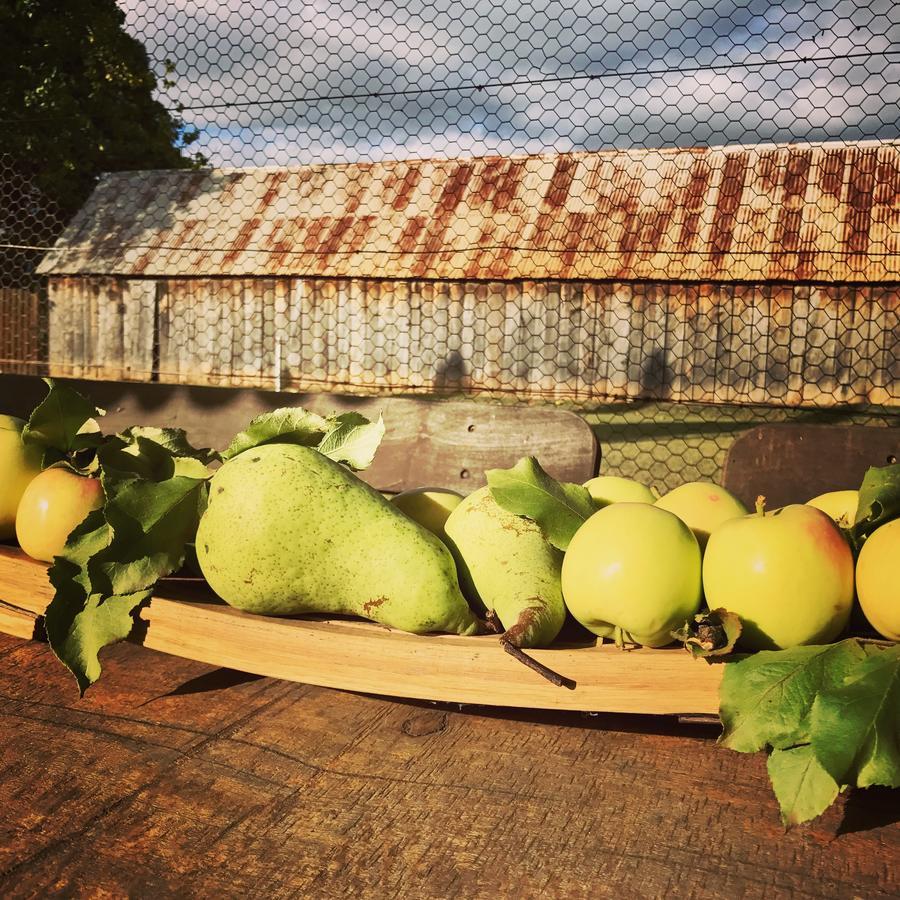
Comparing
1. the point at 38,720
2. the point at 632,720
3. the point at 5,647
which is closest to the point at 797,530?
the point at 632,720

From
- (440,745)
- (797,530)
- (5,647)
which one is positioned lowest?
(5,647)

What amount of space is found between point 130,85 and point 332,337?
8.75 meters

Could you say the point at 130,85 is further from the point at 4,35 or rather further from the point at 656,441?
the point at 656,441

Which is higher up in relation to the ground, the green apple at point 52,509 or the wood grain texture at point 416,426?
the green apple at point 52,509

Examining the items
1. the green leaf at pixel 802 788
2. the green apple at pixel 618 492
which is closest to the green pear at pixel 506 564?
the green apple at pixel 618 492

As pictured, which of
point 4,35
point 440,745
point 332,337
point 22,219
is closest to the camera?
point 440,745

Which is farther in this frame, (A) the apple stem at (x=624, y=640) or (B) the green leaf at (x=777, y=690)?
(A) the apple stem at (x=624, y=640)

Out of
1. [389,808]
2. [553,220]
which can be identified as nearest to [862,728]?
[389,808]

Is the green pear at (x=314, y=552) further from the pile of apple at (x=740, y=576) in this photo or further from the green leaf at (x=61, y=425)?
the green leaf at (x=61, y=425)

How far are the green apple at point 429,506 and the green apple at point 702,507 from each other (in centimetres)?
31

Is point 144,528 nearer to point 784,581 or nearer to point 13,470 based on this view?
point 13,470

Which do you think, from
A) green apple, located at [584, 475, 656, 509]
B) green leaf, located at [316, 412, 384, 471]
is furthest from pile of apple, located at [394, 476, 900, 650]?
green leaf, located at [316, 412, 384, 471]

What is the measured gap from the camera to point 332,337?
47.4 ft

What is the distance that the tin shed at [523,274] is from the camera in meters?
11.9
